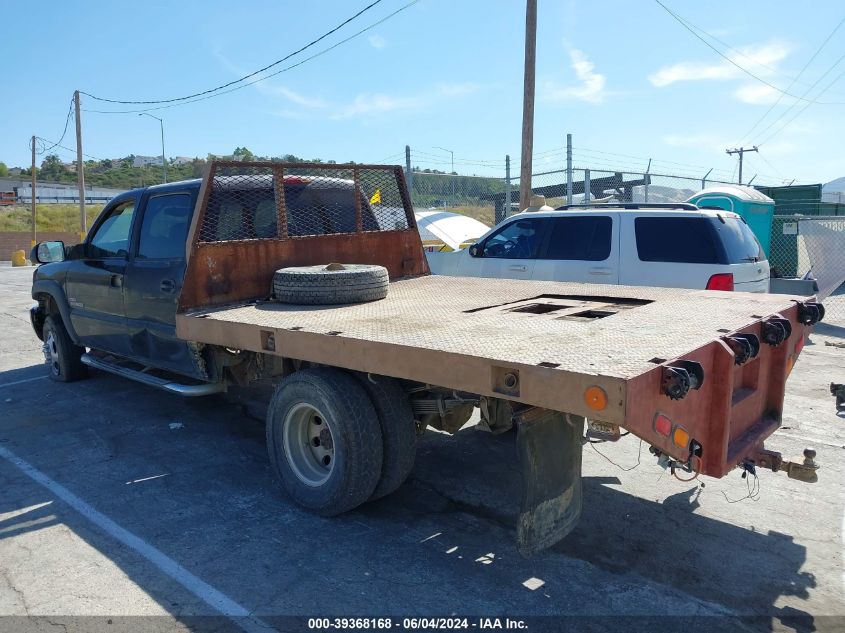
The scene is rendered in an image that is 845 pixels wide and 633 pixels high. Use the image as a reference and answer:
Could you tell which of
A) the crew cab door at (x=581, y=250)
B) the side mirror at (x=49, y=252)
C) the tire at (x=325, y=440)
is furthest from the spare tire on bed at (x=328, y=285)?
the crew cab door at (x=581, y=250)

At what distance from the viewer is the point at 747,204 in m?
14.6

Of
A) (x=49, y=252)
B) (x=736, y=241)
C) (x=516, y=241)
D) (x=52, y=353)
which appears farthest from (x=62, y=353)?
(x=736, y=241)

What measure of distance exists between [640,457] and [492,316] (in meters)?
1.94

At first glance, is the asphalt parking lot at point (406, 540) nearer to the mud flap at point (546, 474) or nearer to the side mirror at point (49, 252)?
the mud flap at point (546, 474)

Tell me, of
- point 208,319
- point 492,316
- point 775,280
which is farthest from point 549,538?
point 775,280

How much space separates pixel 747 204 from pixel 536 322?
12708mm

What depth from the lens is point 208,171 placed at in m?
5.02

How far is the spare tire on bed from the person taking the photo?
15.8ft

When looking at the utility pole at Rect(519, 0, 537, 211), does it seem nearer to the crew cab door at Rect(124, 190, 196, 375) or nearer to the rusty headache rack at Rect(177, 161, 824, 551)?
the rusty headache rack at Rect(177, 161, 824, 551)

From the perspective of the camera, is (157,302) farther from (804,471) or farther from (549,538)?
(804,471)

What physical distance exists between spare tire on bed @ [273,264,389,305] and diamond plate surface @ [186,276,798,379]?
9 cm

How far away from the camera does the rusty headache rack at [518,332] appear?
2.77 m

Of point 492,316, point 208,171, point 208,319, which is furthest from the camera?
point 208,171

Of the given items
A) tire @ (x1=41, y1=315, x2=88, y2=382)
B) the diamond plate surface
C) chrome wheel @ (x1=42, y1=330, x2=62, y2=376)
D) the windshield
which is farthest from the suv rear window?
chrome wheel @ (x1=42, y1=330, x2=62, y2=376)
